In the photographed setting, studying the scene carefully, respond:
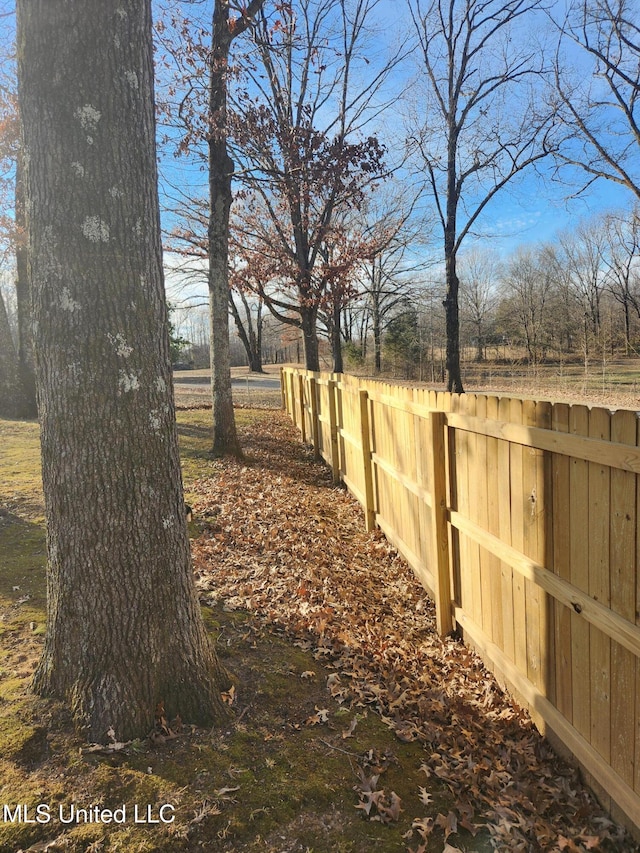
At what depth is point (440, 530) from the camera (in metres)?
4.11

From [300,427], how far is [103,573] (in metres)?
11.3

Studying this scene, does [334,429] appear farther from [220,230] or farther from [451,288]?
[451,288]

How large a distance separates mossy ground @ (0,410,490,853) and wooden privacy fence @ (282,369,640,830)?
784 mm

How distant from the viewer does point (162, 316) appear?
247 cm

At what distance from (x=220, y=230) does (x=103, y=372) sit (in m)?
7.37

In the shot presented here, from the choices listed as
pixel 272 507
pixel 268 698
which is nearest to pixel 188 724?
pixel 268 698

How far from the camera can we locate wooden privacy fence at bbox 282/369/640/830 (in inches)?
86.1

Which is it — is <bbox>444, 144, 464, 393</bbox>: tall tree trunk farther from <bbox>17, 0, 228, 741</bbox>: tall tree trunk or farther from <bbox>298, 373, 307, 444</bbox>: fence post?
<bbox>17, 0, 228, 741</bbox>: tall tree trunk

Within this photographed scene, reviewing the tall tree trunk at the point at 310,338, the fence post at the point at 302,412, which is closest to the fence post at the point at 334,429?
A: the fence post at the point at 302,412

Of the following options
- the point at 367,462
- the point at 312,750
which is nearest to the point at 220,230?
the point at 367,462

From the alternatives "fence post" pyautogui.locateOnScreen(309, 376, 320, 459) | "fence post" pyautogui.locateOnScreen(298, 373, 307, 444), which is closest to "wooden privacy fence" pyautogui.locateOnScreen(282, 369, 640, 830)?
"fence post" pyautogui.locateOnScreen(309, 376, 320, 459)

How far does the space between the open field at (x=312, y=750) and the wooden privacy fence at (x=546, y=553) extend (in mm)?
281

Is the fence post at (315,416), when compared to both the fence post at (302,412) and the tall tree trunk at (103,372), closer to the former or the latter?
the fence post at (302,412)

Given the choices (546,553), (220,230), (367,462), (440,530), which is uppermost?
(220,230)
